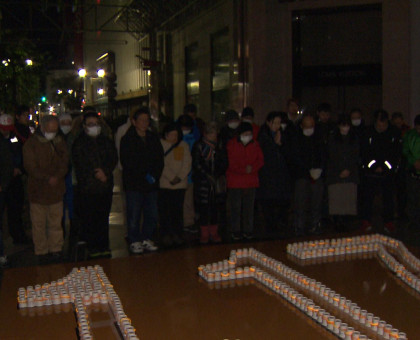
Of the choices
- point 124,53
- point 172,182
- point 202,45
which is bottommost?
point 172,182

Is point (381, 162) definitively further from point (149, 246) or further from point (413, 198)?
point (149, 246)

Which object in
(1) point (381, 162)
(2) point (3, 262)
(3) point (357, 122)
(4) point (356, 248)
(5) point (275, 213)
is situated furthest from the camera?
(3) point (357, 122)

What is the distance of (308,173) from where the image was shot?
943cm

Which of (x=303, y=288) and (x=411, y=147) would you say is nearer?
(x=303, y=288)

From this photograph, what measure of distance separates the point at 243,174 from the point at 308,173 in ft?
3.42

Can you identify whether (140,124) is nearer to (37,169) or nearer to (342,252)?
Result: (37,169)

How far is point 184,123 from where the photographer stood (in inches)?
391

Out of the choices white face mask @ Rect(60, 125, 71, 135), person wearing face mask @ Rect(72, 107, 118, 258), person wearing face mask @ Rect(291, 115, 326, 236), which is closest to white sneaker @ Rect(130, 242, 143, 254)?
person wearing face mask @ Rect(72, 107, 118, 258)

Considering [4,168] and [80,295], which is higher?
[4,168]

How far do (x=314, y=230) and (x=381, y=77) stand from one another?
7.03 m

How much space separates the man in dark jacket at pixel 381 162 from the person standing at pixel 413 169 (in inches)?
9.1

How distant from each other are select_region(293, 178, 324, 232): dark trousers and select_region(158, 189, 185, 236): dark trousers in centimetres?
180

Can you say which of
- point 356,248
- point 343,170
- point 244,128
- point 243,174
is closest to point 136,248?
point 243,174

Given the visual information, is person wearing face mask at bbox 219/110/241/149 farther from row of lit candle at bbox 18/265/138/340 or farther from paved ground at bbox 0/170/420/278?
row of lit candle at bbox 18/265/138/340
